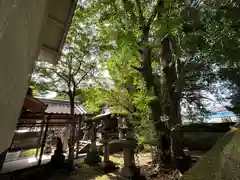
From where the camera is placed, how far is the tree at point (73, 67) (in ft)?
30.0

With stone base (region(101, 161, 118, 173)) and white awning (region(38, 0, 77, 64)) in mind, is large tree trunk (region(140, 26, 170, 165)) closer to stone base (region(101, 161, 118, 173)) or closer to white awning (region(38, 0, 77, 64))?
stone base (region(101, 161, 118, 173))

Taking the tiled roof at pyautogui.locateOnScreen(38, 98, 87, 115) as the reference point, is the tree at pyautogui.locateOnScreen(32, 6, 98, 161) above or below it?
above

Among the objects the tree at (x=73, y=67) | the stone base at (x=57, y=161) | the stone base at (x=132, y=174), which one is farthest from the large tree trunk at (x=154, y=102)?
the tree at (x=73, y=67)

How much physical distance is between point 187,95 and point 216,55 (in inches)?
84.0

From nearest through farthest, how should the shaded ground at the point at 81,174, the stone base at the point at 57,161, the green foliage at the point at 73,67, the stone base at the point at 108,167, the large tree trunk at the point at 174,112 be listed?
the large tree trunk at the point at 174,112 → the shaded ground at the point at 81,174 → the stone base at the point at 108,167 → the stone base at the point at 57,161 → the green foliage at the point at 73,67

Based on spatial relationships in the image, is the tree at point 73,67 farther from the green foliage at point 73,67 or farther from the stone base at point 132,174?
the stone base at point 132,174

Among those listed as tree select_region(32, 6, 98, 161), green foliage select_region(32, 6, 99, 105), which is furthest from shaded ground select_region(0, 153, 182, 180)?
green foliage select_region(32, 6, 99, 105)

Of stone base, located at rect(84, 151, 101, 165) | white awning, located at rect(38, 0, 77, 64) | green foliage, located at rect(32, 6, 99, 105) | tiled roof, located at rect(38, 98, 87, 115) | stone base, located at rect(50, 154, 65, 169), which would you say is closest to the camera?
white awning, located at rect(38, 0, 77, 64)

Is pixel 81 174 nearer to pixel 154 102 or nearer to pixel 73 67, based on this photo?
pixel 154 102

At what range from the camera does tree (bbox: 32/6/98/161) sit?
914cm

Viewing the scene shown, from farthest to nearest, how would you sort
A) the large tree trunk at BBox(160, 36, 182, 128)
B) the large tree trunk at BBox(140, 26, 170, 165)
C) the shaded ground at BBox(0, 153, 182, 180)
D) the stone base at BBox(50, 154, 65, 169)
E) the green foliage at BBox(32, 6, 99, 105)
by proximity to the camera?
the green foliage at BBox(32, 6, 99, 105)
the stone base at BBox(50, 154, 65, 169)
the large tree trunk at BBox(140, 26, 170, 165)
the shaded ground at BBox(0, 153, 182, 180)
the large tree trunk at BBox(160, 36, 182, 128)

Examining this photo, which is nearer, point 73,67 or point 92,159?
point 92,159

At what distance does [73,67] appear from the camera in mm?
10555

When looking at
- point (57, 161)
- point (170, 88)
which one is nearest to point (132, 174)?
point (170, 88)
